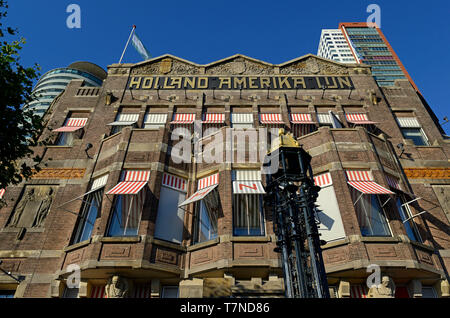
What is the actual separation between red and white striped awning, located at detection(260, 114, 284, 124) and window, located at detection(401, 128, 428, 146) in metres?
9.38

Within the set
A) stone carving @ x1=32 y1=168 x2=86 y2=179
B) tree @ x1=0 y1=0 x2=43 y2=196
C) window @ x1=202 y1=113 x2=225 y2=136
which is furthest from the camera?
window @ x1=202 y1=113 x2=225 y2=136

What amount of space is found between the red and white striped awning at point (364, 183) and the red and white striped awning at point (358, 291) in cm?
443

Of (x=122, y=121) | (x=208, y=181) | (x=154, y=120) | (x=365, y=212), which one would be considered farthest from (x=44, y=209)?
(x=365, y=212)

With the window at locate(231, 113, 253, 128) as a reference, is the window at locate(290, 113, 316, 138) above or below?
below

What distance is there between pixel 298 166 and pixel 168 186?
30.6ft

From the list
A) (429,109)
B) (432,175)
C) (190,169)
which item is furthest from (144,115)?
(429,109)

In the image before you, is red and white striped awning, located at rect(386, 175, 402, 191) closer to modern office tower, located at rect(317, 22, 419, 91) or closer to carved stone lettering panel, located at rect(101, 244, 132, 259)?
carved stone lettering panel, located at rect(101, 244, 132, 259)

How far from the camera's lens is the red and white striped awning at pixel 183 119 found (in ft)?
69.9

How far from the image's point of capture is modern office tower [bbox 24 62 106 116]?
271 ft

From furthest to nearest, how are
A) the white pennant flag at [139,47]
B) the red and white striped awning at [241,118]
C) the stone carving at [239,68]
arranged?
the white pennant flag at [139,47] → the stone carving at [239,68] → the red and white striped awning at [241,118]

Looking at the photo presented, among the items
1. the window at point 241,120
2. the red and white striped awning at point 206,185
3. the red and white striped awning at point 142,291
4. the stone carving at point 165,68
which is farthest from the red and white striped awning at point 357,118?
the red and white striped awning at point 142,291

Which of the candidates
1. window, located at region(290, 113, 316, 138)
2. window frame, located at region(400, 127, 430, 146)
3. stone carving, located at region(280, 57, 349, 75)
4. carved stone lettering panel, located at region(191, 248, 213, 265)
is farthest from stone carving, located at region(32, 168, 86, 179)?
window frame, located at region(400, 127, 430, 146)

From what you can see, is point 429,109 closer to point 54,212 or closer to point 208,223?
point 208,223

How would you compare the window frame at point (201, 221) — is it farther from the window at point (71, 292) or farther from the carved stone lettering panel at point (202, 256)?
the window at point (71, 292)
